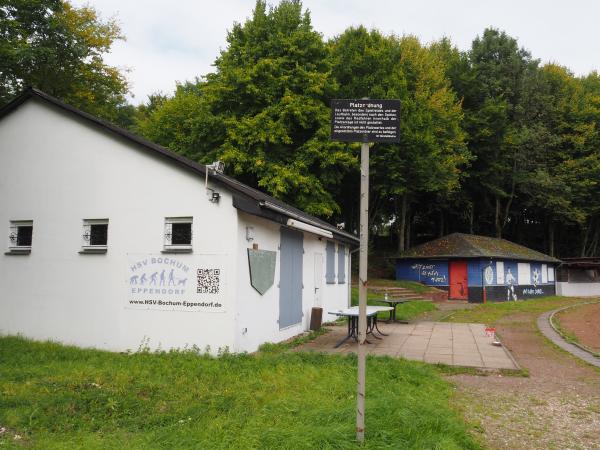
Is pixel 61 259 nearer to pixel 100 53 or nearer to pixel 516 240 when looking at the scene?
pixel 100 53

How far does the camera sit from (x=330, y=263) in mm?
15547

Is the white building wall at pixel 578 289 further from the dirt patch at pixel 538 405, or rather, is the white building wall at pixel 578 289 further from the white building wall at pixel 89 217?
the white building wall at pixel 89 217

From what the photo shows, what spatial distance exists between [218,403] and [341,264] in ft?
39.3

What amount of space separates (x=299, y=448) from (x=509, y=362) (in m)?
6.46

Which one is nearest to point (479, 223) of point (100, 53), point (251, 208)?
point (100, 53)

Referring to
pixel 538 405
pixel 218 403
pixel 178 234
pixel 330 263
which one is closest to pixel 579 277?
pixel 330 263

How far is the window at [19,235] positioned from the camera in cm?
1088

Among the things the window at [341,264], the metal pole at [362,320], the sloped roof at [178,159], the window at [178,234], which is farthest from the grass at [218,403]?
the window at [341,264]

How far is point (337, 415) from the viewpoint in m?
5.10

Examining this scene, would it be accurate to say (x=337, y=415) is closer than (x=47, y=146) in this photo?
Yes

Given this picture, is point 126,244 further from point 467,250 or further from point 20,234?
point 467,250

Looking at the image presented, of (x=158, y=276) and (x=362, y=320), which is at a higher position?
(x=158, y=276)

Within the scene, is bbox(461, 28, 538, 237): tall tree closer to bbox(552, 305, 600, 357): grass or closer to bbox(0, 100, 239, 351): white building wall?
bbox(552, 305, 600, 357): grass

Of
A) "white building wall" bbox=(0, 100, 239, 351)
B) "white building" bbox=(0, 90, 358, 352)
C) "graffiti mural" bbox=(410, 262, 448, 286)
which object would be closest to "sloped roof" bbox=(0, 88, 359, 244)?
"white building" bbox=(0, 90, 358, 352)
